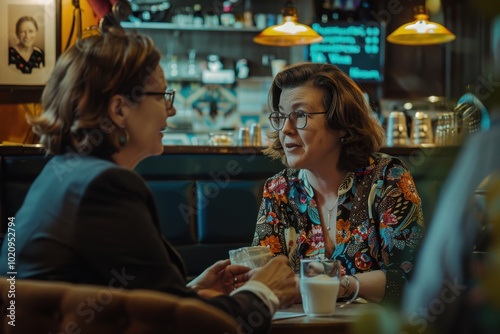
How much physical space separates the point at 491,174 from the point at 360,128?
6.60 ft

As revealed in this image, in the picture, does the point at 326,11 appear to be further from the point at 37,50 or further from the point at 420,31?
the point at 37,50

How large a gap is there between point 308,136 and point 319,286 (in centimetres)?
85

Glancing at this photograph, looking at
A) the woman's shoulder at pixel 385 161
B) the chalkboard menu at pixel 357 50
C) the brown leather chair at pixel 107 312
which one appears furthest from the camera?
the chalkboard menu at pixel 357 50

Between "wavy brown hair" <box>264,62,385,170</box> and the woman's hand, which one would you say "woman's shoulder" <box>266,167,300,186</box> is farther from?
the woman's hand

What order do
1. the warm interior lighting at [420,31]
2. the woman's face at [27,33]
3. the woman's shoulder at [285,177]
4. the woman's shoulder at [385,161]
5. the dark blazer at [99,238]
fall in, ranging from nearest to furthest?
1. the dark blazer at [99,238]
2. the woman's shoulder at [385,161]
3. the woman's shoulder at [285,177]
4. the woman's face at [27,33]
5. the warm interior lighting at [420,31]

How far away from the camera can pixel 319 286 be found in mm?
1613

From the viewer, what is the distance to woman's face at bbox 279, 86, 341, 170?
237cm

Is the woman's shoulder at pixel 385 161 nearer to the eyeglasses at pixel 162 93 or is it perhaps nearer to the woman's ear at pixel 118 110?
the eyeglasses at pixel 162 93

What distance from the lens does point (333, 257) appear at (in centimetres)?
223

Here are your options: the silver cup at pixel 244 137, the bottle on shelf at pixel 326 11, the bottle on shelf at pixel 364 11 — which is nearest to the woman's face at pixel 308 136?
the silver cup at pixel 244 137

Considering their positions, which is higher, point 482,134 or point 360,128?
point 482,134

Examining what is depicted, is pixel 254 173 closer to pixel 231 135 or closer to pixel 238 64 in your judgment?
pixel 231 135

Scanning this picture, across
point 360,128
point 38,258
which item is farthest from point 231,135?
point 38,258

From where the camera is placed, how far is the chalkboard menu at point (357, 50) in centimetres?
701
